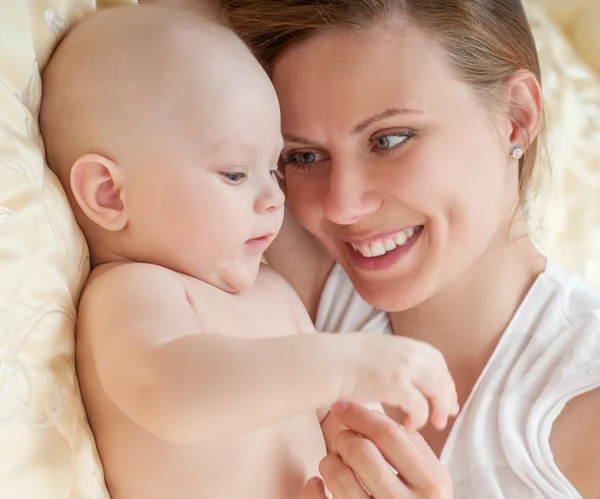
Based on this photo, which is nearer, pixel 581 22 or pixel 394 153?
pixel 394 153

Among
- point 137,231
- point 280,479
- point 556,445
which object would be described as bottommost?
point 556,445

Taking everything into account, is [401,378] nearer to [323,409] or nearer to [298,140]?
[323,409]

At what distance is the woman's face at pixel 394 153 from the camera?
1.15m

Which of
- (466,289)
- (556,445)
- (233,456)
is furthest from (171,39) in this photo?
(556,445)

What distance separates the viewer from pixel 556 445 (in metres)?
1.29

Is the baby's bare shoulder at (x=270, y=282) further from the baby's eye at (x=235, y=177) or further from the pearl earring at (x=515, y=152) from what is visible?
the pearl earring at (x=515, y=152)

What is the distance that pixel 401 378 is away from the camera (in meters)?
0.81

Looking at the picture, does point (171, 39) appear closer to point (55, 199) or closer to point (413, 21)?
point (55, 199)

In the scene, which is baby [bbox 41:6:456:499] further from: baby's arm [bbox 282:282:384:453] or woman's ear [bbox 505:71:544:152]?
woman's ear [bbox 505:71:544:152]

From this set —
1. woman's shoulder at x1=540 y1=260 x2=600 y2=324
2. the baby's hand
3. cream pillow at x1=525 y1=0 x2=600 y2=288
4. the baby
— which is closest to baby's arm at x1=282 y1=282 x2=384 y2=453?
the baby

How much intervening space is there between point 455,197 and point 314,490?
1.78ft

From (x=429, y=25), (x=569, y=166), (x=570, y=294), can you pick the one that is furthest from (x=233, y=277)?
(x=569, y=166)

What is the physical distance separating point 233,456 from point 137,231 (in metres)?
0.34

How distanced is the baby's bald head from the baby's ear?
18 millimetres
